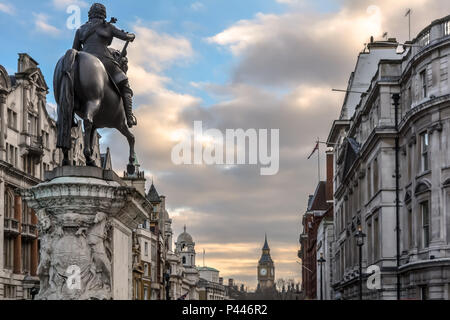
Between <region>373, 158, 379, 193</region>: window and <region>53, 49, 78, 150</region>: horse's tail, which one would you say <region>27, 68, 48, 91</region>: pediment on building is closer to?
<region>373, 158, 379, 193</region>: window

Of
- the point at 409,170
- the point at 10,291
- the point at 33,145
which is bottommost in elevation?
the point at 10,291

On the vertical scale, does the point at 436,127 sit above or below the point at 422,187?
above

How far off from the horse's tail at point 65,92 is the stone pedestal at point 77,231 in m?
0.82

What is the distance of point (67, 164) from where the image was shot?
1400 centimetres

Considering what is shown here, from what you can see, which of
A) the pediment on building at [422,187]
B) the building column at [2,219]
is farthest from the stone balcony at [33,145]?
the pediment on building at [422,187]

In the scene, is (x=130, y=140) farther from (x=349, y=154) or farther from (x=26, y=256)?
(x=349, y=154)

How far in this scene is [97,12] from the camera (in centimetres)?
1422

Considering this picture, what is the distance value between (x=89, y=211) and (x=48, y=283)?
123 cm

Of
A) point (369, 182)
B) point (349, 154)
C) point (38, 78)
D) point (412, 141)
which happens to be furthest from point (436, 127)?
point (38, 78)

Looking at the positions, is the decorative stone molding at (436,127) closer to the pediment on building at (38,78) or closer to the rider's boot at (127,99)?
the rider's boot at (127,99)

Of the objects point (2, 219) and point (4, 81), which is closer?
point (2, 219)

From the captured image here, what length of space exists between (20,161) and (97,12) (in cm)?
5655

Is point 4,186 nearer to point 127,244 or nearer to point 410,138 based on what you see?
point 410,138

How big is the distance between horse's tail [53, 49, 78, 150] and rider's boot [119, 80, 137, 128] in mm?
1068
